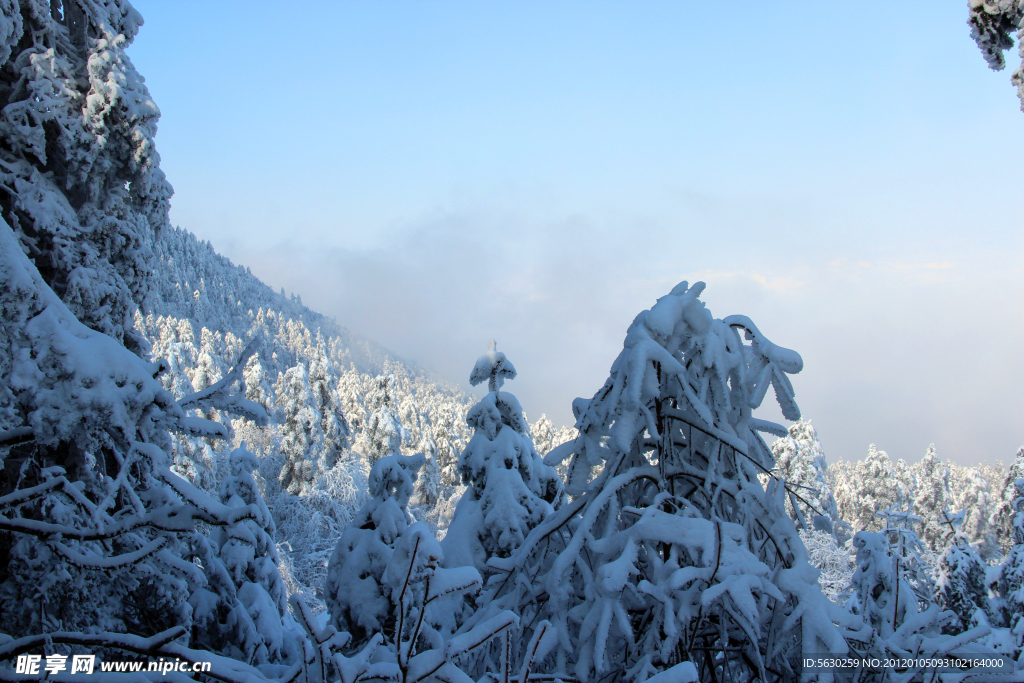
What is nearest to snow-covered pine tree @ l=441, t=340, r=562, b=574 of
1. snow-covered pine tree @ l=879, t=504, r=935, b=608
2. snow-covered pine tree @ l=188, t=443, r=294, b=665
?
snow-covered pine tree @ l=188, t=443, r=294, b=665

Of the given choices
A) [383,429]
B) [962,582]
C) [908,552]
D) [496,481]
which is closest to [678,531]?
[496,481]

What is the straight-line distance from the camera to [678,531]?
107 inches

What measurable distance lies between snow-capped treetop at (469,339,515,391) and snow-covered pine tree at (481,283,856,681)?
825 cm

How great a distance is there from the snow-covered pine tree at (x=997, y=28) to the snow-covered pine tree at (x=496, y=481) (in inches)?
328

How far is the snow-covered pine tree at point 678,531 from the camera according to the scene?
2.63 m

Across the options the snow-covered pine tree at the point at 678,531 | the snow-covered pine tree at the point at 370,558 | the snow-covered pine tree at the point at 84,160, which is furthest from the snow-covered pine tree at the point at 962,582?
the snow-covered pine tree at the point at 84,160

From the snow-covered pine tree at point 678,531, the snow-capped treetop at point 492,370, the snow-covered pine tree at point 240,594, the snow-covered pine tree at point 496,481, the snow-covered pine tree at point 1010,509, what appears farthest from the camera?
the snow-covered pine tree at point 1010,509

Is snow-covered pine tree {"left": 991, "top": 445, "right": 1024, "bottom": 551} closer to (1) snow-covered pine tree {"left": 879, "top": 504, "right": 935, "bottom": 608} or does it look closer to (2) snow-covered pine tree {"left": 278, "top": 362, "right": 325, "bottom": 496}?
(1) snow-covered pine tree {"left": 879, "top": 504, "right": 935, "bottom": 608}

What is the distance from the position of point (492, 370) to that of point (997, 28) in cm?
895

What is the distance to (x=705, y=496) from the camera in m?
3.19

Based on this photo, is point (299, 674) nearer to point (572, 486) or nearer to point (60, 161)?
point (572, 486)

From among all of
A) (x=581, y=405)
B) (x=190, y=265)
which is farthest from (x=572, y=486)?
(x=190, y=265)

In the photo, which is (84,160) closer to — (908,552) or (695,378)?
(695,378)

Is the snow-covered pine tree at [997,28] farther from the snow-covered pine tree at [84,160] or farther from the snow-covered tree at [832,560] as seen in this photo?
the snow-covered tree at [832,560]
